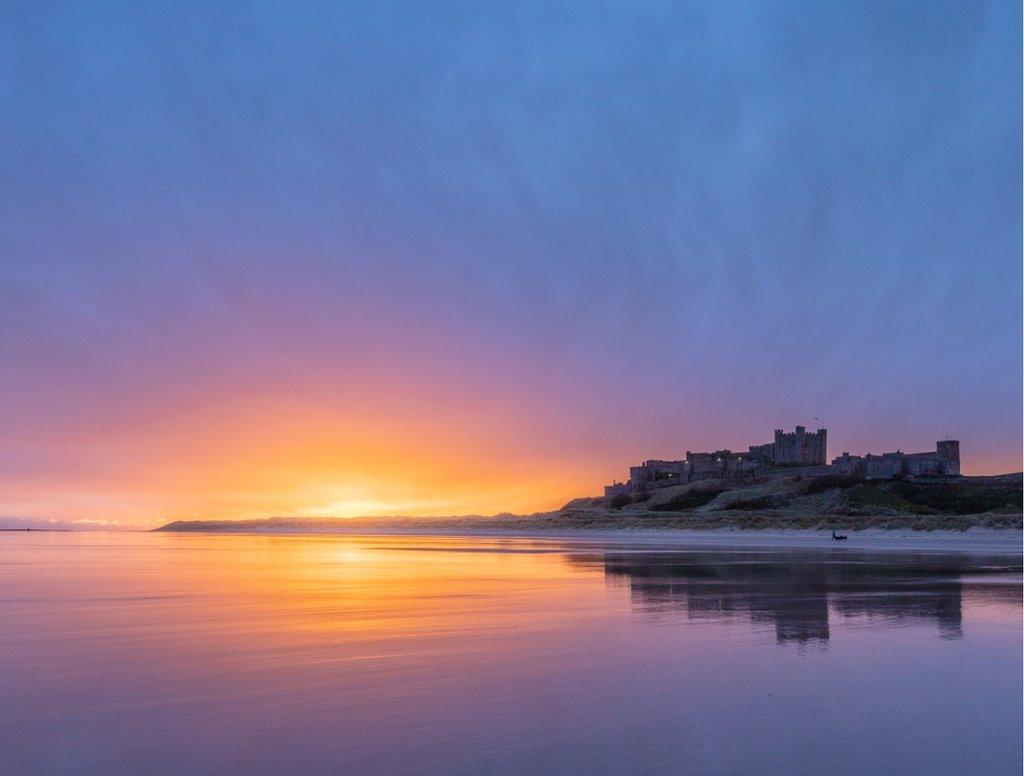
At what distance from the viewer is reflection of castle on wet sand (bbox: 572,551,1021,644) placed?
1381 cm

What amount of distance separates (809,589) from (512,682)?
12.3m

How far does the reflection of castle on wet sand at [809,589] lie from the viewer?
45.3 ft

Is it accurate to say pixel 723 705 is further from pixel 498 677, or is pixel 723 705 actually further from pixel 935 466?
pixel 935 466

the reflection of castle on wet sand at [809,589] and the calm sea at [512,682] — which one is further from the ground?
the calm sea at [512,682]

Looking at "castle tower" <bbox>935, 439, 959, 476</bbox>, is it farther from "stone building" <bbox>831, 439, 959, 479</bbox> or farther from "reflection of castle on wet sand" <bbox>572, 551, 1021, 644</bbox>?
"reflection of castle on wet sand" <bbox>572, 551, 1021, 644</bbox>

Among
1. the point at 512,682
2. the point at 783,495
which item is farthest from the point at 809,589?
the point at 783,495

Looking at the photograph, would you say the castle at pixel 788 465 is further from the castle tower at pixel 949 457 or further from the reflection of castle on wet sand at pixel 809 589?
the reflection of castle on wet sand at pixel 809 589

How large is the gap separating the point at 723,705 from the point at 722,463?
6186 inches

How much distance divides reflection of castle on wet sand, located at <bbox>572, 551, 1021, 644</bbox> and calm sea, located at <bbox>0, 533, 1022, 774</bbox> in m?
0.15

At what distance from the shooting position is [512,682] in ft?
28.4

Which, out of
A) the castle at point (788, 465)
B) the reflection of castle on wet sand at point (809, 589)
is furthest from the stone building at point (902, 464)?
the reflection of castle on wet sand at point (809, 589)

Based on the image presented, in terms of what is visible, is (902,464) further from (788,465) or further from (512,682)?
(512,682)

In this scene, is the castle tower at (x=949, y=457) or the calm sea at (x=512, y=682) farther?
the castle tower at (x=949, y=457)

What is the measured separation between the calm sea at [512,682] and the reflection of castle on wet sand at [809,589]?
0.49 ft
